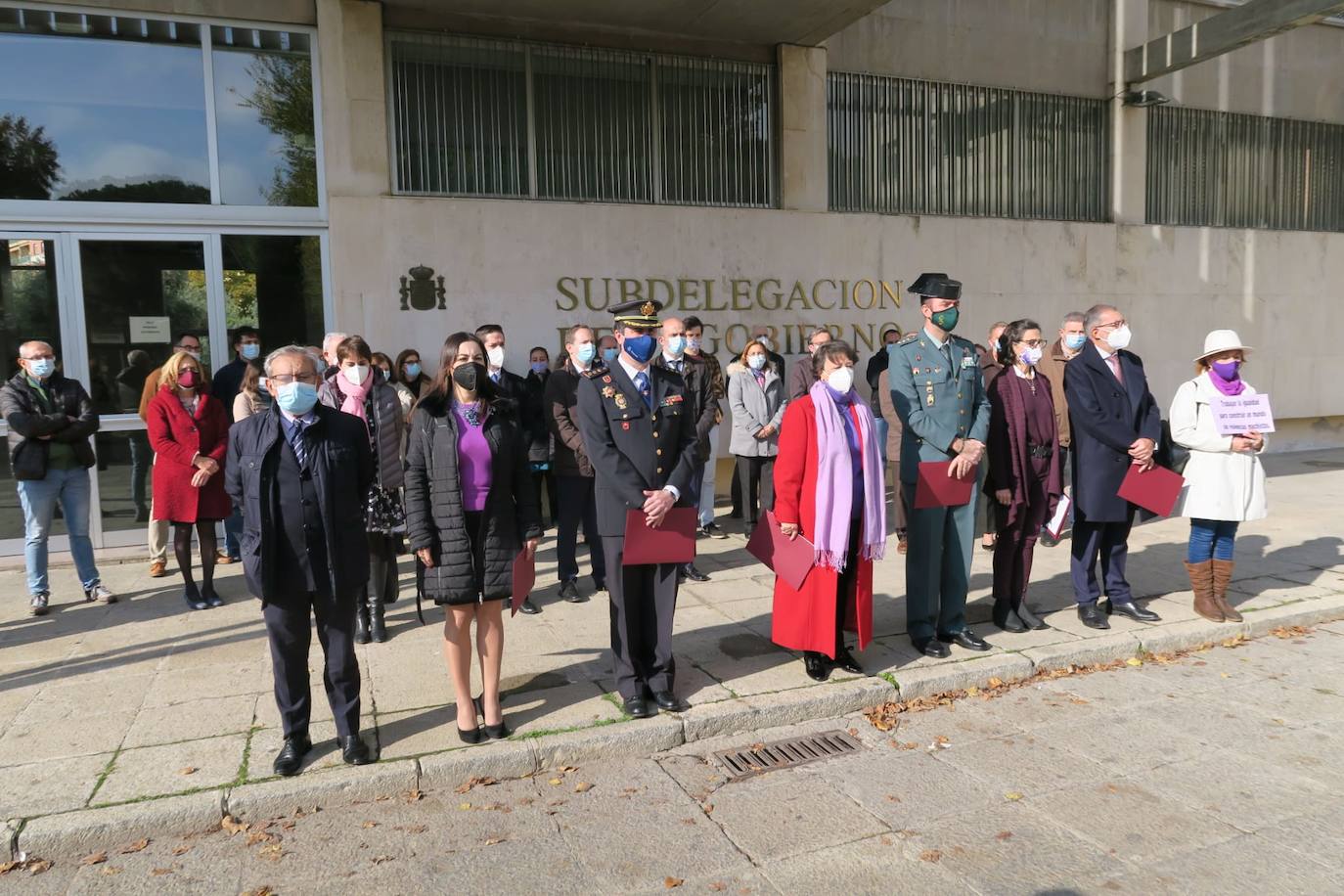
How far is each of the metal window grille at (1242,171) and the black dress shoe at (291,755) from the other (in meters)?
13.6

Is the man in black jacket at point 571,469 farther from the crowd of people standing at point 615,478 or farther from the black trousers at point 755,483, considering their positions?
the black trousers at point 755,483

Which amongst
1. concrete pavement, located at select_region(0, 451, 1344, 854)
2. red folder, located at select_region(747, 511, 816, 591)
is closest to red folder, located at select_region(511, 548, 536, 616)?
concrete pavement, located at select_region(0, 451, 1344, 854)

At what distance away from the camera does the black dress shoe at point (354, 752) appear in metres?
4.25

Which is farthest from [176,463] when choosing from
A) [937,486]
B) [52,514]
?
[937,486]

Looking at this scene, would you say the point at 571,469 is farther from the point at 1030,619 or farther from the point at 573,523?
the point at 1030,619

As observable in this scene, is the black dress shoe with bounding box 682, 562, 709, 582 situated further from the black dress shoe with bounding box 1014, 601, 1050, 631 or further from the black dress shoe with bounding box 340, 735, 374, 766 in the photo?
the black dress shoe with bounding box 340, 735, 374, 766

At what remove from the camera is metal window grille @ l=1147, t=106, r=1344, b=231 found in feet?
44.7

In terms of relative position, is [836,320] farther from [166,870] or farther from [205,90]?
[166,870]

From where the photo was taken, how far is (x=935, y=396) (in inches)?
218

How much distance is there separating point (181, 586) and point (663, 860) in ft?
18.4

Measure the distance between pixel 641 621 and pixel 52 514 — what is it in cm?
503

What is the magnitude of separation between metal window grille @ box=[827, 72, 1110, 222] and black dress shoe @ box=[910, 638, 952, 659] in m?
7.27

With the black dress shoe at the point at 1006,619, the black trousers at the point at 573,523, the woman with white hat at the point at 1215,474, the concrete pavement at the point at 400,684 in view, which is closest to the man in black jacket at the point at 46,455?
the concrete pavement at the point at 400,684

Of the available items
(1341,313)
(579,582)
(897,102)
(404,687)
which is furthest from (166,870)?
(1341,313)
